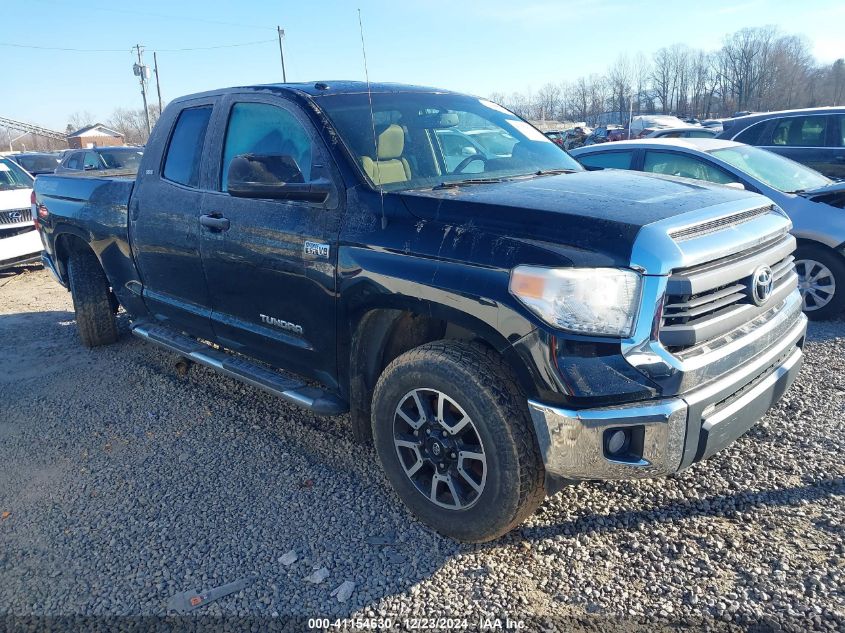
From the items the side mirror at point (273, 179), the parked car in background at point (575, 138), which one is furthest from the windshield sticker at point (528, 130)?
the parked car in background at point (575, 138)

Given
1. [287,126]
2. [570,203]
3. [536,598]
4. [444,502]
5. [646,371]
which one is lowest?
[536,598]

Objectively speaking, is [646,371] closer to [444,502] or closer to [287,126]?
[444,502]

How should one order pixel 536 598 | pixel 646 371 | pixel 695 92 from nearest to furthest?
pixel 646 371
pixel 536 598
pixel 695 92

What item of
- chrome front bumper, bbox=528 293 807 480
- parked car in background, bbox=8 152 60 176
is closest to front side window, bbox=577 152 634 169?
chrome front bumper, bbox=528 293 807 480

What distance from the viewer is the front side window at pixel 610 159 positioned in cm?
686

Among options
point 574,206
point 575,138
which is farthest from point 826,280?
point 575,138

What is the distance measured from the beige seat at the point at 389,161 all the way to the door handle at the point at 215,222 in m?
0.99

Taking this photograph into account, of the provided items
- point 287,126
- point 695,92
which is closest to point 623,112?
point 695,92

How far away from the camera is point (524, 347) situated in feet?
7.97

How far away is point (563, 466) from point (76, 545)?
225cm

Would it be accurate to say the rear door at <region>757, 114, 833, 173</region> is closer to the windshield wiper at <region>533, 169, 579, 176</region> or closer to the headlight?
the windshield wiper at <region>533, 169, 579, 176</region>

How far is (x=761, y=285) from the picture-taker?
9.03 feet

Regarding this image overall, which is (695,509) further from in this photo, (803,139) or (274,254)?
(803,139)

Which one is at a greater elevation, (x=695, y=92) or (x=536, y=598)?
(x=695, y=92)
